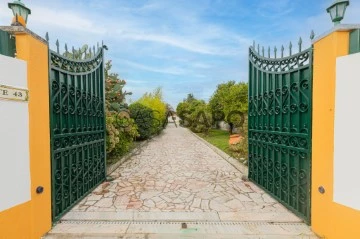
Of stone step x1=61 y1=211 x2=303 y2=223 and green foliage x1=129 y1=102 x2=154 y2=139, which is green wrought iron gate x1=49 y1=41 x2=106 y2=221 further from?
green foliage x1=129 y1=102 x2=154 y2=139

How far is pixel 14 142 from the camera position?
2588 mm

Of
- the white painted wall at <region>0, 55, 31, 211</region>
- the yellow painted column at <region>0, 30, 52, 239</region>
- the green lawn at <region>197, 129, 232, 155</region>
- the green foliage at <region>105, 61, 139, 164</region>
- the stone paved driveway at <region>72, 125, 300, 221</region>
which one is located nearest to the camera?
the white painted wall at <region>0, 55, 31, 211</region>

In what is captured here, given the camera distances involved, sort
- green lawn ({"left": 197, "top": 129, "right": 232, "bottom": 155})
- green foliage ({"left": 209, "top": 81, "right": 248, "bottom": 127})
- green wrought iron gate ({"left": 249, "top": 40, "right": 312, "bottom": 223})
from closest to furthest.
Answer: green wrought iron gate ({"left": 249, "top": 40, "right": 312, "bottom": 223}), green lawn ({"left": 197, "top": 129, "right": 232, "bottom": 155}), green foliage ({"left": 209, "top": 81, "right": 248, "bottom": 127})

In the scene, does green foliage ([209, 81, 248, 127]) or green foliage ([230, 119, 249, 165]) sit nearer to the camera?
green foliage ([230, 119, 249, 165])

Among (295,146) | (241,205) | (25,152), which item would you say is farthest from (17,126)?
(295,146)

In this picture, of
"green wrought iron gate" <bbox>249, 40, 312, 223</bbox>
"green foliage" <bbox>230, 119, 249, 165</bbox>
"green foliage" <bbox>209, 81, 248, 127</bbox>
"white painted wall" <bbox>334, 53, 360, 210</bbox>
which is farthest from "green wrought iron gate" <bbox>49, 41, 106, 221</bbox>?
"green foliage" <bbox>209, 81, 248, 127</bbox>

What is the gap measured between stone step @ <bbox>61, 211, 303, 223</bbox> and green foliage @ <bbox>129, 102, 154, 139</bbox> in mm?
10157

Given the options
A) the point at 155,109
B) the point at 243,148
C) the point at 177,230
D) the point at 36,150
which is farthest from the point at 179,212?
the point at 155,109

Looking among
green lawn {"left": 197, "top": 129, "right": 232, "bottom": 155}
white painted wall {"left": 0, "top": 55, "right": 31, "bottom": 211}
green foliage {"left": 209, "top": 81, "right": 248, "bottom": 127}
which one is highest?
green foliage {"left": 209, "top": 81, "right": 248, "bottom": 127}

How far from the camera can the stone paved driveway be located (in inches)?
150

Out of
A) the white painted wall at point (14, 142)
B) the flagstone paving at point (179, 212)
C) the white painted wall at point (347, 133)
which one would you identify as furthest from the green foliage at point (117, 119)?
the white painted wall at point (347, 133)

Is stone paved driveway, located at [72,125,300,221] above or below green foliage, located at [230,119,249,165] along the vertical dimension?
below

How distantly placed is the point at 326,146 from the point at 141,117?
39.3 feet

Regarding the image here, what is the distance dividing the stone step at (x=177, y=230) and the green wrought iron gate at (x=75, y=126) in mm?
468
